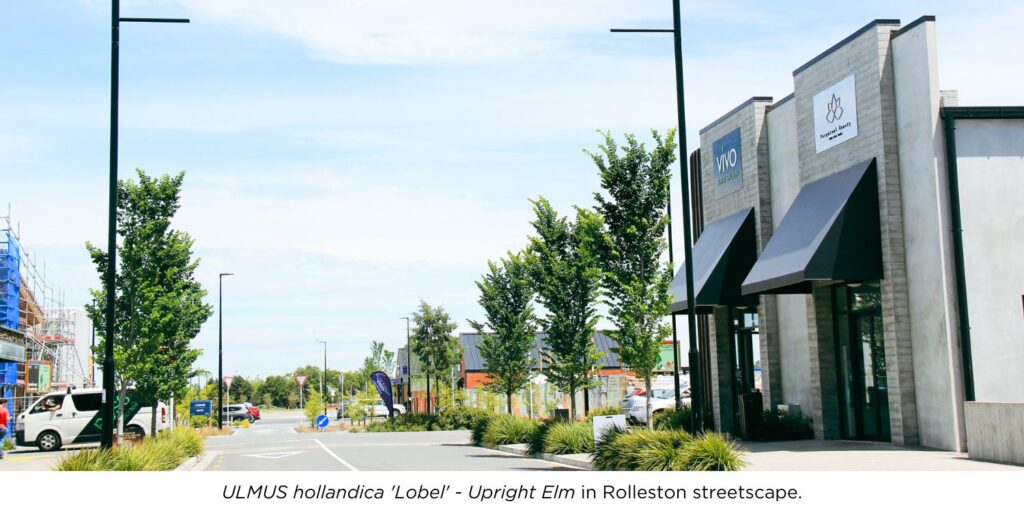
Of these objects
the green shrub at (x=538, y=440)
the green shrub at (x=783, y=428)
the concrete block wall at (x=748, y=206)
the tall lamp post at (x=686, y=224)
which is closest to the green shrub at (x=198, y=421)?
the green shrub at (x=538, y=440)

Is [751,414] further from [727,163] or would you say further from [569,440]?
[727,163]

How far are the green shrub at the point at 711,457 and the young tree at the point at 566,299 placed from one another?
50.7ft

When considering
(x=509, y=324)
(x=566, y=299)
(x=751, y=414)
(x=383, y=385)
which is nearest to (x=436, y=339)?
(x=383, y=385)

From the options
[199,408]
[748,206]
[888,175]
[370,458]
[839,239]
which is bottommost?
[370,458]

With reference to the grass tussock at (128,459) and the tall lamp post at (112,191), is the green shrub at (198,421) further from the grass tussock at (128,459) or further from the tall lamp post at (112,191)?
the tall lamp post at (112,191)

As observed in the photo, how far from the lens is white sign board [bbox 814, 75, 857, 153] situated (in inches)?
845

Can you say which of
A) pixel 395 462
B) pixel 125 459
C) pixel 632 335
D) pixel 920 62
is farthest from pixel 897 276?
pixel 125 459

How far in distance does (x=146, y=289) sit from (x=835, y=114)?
18.8 meters

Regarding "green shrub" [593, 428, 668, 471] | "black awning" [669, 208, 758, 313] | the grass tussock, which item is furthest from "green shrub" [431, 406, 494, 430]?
"green shrub" [593, 428, 668, 471]

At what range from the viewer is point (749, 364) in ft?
91.3

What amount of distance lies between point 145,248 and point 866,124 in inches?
772

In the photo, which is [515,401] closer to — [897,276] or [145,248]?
[145,248]

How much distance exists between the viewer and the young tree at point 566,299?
104ft

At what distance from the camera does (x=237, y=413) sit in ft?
250
